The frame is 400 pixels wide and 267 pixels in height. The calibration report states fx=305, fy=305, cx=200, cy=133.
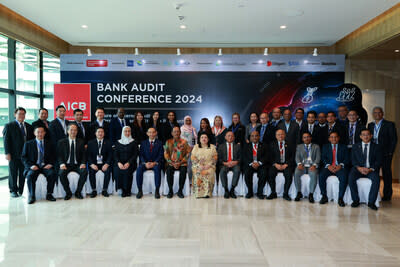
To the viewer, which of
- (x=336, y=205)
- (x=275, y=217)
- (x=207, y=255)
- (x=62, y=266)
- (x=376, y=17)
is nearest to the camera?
(x=62, y=266)

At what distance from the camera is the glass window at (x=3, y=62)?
6.51 metres

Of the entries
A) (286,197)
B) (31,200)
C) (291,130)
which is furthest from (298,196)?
(31,200)

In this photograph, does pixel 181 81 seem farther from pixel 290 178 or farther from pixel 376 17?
pixel 376 17

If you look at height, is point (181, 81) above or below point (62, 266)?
above

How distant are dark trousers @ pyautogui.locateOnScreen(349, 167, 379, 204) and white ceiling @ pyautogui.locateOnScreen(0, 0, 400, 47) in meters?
3.01

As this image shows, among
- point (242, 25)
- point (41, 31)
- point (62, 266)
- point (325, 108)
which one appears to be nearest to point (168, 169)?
point (62, 266)

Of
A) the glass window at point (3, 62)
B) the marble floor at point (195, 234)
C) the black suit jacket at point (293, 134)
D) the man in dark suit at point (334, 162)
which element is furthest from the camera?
the glass window at point (3, 62)

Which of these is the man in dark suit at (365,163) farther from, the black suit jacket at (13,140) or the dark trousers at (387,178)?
the black suit jacket at (13,140)

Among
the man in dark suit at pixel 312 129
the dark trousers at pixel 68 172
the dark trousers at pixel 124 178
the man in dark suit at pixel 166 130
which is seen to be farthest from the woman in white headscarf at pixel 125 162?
the man in dark suit at pixel 312 129

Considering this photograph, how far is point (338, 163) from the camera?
5.46 metres

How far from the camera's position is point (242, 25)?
6.77 metres

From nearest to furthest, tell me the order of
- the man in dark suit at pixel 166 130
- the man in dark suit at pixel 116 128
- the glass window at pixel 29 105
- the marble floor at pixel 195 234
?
the marble floor at pixel 195 234 → the man in dark suit at pixel 116 128 → the man in dark suit at pixel 166 130 → the glass window at pixel 29 105

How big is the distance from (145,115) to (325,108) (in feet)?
14.9

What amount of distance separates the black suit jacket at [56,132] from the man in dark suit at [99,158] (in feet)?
2.38
